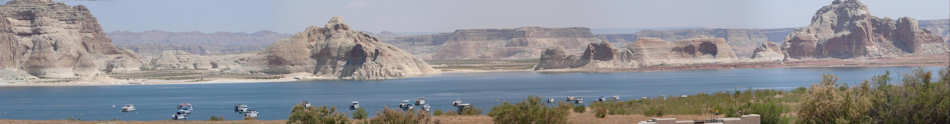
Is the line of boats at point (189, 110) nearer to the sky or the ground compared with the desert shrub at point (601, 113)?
nearer to the ground

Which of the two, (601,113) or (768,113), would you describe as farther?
(601,113)

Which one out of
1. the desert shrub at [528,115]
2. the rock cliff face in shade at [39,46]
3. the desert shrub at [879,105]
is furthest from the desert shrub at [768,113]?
the rock cliff face in shade at [39,46]

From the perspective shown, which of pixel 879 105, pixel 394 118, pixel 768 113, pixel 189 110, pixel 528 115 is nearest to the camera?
pixel 879 105

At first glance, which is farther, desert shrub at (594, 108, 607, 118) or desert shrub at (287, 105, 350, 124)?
desert shrub at (594, 108, 607, 118)

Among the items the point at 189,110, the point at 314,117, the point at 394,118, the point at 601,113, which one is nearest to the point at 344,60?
the point at 189,110

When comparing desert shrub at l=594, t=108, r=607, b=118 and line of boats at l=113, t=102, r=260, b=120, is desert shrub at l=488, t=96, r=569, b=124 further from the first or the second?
line of boats at l=113, t=102, r=260, b=120

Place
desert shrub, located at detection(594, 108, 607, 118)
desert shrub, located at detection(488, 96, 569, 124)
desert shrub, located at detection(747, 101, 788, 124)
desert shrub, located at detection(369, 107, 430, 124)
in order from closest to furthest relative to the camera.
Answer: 1. desert shrub, located at detection(369, 107, 430, 124)
2. desert shrub, located at detection(488, 96, 569, 124)
3. desert shrub, located at detection(747, 101, 788, 124)
4. desert shrub, located at detection(594, 108, 607, 118)

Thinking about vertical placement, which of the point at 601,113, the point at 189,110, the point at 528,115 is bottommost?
the point at 189,110

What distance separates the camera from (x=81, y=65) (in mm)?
191000

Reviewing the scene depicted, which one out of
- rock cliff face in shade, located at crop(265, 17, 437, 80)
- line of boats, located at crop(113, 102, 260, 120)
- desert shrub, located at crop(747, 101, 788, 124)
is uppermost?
rock cliff face in shade, located at crop(265, 17, 437, 80)

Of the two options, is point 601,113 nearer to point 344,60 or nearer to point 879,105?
point 879,105

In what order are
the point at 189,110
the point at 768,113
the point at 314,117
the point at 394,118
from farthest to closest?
the point at 189,110, the point at 768,113, the point at 314,117, the point at 394,118

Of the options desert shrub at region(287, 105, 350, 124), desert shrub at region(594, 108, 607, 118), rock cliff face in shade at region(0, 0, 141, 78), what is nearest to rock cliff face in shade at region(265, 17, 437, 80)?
rock cliff face in shade at region(0, 0, 141, 78)

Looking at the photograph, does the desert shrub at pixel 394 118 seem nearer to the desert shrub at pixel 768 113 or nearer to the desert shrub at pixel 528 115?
the desert shrub at pixel 528 115
